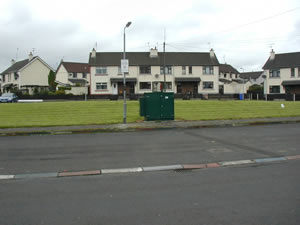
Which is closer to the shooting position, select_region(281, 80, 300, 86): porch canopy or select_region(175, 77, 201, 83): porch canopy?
select_region(281, 80, 300, 86): porch canopy

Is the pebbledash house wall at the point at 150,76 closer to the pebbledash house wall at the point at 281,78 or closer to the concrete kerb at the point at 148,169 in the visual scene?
the pebbledash house wall at the point at 281,78

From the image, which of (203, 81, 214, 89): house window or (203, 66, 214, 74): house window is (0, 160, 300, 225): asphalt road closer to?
(203, 81, 214, 89): house window

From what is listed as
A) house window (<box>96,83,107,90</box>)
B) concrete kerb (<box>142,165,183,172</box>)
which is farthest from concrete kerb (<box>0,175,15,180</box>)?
house window (<box>96,83,107,90</box>)

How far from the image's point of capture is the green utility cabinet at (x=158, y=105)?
1745 cm

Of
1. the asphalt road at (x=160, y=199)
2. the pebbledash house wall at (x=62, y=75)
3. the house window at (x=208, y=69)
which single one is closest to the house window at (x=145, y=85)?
the house window at (x=208, y=69)

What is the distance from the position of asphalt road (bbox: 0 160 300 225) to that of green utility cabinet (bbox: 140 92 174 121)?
10.9m

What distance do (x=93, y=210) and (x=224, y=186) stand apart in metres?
2.56

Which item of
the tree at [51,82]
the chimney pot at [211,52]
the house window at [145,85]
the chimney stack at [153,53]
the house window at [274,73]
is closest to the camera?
the house window at [145,85]

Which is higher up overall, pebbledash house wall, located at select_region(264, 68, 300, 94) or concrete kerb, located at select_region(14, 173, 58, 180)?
pebbledash house wall, located at select_region(264, 68, 300, 94)

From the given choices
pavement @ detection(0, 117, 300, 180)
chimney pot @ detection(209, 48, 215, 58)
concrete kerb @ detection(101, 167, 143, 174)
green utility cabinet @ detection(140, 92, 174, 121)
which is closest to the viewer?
pavement @ detection(0, 117, 300, 180)

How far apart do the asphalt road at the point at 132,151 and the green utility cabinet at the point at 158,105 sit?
5.79 m

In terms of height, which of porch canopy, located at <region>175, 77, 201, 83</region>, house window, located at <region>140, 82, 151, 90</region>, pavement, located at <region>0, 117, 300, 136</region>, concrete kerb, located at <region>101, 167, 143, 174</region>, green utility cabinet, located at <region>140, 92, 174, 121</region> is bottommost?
concrete kerb, located at <region>101, 167, 143, 174</region>

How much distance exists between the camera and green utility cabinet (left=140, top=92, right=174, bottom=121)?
57.3ft

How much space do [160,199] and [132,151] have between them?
443cm
